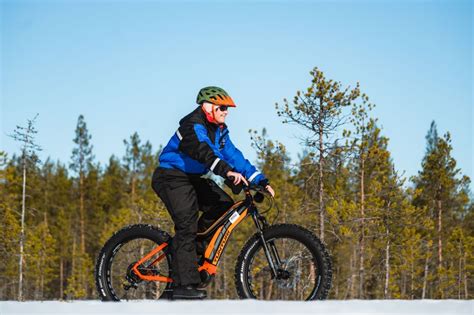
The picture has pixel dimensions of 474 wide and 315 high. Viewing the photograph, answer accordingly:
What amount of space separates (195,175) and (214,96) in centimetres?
82

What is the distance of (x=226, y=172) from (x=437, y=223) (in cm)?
4355

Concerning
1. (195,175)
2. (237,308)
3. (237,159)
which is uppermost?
(237,159)

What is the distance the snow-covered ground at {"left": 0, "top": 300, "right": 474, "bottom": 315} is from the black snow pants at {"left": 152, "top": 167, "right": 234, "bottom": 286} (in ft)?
5.68

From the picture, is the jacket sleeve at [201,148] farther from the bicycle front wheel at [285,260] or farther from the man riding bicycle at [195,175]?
the bicycle front wheel at [285,260]

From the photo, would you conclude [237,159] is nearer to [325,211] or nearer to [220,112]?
[220,112]

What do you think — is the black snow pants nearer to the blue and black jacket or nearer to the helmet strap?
the blue and black jacket

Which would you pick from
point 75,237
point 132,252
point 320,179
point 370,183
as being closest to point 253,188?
point 132,252

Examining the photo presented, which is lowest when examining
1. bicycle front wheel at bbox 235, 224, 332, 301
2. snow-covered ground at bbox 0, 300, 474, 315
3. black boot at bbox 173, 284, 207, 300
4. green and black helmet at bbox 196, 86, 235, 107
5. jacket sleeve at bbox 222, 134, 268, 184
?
black boot at bbox 173, 284, 207, 300

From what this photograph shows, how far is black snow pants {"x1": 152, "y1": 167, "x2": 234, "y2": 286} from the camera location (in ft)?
18.4

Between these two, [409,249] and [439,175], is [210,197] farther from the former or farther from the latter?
[439,175]

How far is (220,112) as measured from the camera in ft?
18.9

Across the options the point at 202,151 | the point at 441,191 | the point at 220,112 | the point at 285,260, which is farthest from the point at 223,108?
the point at 441,191

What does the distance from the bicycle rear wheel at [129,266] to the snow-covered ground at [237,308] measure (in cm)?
216

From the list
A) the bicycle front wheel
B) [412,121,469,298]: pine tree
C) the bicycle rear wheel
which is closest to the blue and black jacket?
the bicycle front wheel
